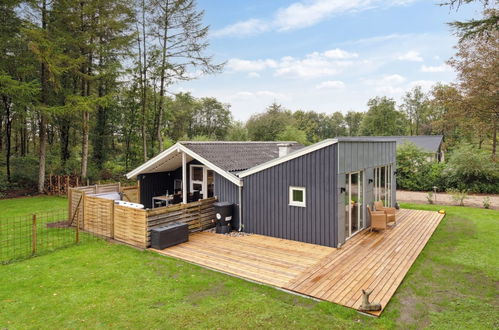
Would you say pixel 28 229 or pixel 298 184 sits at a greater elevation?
pixel 298 184

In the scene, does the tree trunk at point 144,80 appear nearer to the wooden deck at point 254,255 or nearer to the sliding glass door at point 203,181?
the sliding glass door at point 203,181

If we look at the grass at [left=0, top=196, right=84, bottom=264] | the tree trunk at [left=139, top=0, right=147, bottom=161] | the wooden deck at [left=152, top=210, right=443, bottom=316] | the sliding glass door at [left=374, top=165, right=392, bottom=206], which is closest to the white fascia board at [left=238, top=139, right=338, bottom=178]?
the wooden deck at [left=152, top=210, right=443, bottom=316]

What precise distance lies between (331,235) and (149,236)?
195 inches

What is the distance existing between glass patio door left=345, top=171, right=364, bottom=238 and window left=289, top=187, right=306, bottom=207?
1246 mm

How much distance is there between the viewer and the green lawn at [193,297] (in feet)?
15.8

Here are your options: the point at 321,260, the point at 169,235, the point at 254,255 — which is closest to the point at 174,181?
the point at 169,235

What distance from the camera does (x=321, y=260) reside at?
291 inches

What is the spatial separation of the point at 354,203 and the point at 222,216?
4.09m

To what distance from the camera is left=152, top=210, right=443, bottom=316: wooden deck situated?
5938mm

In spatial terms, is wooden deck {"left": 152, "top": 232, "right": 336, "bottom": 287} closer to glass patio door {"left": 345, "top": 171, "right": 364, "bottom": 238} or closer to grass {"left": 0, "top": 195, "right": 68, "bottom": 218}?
glass patio door {"left": 345, "top": 171, "right": 364, "bottom": 238}

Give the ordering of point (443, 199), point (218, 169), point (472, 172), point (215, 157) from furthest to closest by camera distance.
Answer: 1. point (472, 172)
2. point (443, 199)
3. point (215, 157)
4. point (218, 169)

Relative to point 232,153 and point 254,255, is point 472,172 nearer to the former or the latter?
point 232,153

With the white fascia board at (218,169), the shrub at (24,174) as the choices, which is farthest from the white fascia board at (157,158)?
the shrub at (24,174)

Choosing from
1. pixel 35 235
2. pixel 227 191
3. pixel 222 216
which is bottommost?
pixel 35 235
